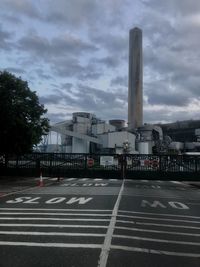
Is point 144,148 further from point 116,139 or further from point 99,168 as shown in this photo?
point 99,168

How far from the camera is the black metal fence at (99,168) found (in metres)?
53.2

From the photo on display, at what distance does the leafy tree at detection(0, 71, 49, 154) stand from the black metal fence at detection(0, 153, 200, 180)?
706 centimetres

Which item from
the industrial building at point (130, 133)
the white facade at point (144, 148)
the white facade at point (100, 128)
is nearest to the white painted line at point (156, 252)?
the industrial building at point (130, 133)

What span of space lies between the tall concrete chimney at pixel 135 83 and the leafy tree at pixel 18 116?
145 meters

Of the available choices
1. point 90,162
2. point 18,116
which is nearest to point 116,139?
point 90,162

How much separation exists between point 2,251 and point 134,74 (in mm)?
184723

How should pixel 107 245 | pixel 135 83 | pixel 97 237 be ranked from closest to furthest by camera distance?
1. pixel 107 245
2. pixel 97 237
3. pixel 135 83

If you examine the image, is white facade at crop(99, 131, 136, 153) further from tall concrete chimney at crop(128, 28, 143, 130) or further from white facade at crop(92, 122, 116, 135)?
tall concrete chimney at crop(128, 28, 143, 130)

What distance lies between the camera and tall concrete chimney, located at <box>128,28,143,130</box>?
192 metres

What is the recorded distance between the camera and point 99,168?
185 feet

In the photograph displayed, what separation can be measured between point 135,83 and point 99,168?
452 ft

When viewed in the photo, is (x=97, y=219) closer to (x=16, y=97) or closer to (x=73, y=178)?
(x=16, y=97)

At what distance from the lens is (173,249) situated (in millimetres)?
10344

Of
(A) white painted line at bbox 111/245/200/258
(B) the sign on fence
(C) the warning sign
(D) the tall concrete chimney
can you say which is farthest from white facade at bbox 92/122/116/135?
(A) white painted line at bbox 111/245/200/258
